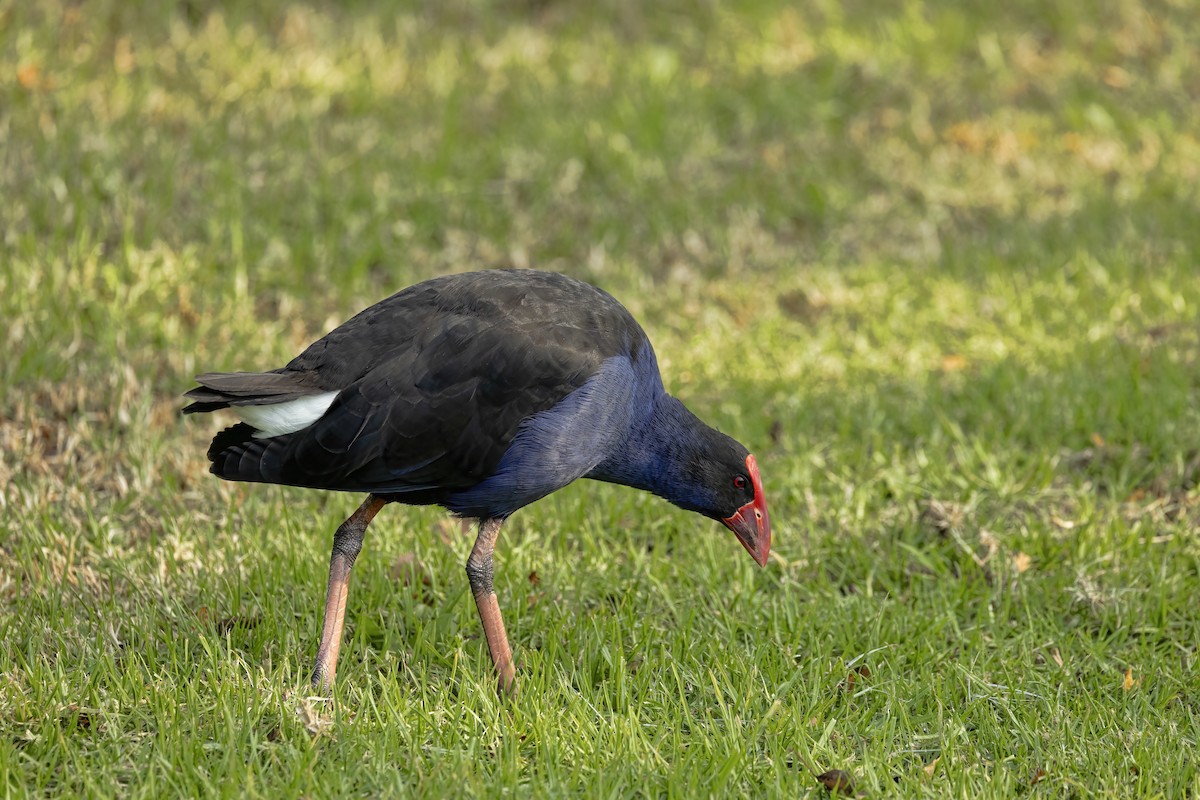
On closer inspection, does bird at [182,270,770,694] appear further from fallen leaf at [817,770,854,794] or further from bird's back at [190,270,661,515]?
fallen leaf at [817,770,854,794]

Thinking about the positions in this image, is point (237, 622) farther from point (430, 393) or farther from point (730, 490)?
point (730, 490)

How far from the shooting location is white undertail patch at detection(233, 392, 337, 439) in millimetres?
3600

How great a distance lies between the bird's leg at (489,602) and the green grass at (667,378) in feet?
0.48

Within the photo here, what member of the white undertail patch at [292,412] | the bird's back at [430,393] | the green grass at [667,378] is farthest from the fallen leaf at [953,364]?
the white undertail patch at [292,412]

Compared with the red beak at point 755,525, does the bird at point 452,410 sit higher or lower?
higher

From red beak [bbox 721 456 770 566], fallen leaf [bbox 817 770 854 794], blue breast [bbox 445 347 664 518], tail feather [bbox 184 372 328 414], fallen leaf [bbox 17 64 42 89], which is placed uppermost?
fallen leaf [bbox 17 64 42 89]

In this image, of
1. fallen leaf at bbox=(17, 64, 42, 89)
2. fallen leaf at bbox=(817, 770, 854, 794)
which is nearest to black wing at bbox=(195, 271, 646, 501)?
fallen leaf at bbox=(817, 770, 854, 794)

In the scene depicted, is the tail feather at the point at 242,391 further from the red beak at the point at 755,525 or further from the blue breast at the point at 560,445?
the red beak at the point at 755,525

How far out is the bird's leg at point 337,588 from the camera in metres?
3.59

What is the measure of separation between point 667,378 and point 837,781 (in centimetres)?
307

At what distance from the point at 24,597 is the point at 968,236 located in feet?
19.2

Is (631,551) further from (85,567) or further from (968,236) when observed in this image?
(968,236)

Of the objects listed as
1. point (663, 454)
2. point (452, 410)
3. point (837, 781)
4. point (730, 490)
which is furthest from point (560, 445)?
point (837, 781)

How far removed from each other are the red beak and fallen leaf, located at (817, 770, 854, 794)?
900mm
